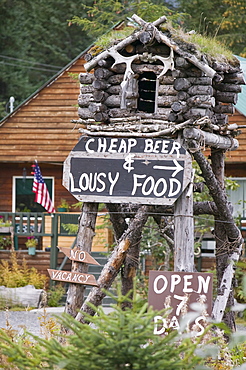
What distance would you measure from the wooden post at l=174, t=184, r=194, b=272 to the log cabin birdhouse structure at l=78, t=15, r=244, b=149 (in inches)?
31.0

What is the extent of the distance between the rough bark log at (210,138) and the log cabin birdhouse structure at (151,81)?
2.8 inches

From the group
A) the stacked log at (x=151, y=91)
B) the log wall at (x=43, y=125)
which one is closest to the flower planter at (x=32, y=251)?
the log wall at (x=43, y=125)

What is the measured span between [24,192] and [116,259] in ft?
38.5

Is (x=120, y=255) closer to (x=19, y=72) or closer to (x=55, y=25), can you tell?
(x=19, y=72)

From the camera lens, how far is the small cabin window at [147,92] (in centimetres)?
891

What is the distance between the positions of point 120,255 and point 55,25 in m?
25.0

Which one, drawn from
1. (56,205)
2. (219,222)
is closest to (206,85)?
(219,222)

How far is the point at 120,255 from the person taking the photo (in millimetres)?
8812

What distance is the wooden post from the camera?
804 centimetres

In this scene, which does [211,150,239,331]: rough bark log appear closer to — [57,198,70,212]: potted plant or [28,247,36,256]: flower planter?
[28,247,36,256]: flower planter

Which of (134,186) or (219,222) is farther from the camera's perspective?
(219,222)

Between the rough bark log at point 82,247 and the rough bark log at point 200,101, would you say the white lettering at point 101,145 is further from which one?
the rough bark log at point 200,101

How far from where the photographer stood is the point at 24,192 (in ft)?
66.3

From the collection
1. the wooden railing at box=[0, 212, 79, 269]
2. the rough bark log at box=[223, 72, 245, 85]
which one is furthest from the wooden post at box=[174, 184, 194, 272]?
the wooden railing at box=[0, 212, 79, 269]
